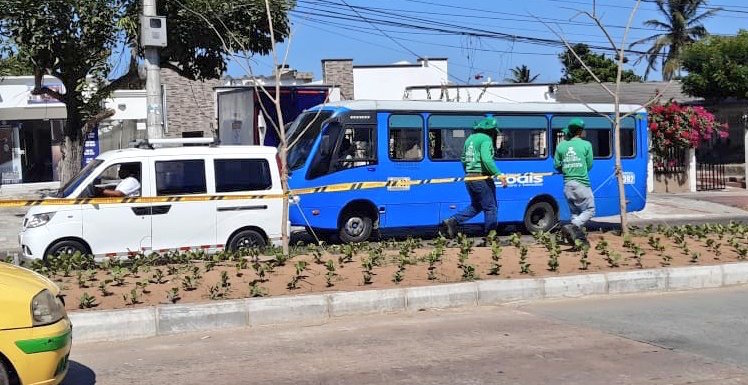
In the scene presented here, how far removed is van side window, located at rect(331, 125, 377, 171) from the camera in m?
13.8

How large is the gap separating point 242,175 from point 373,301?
4.36 metres

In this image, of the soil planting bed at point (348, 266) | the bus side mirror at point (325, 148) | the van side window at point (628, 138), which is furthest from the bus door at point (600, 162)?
the bus side mirror at point (325, 148)

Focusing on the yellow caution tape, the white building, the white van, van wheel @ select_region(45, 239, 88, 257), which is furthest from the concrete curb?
the white building

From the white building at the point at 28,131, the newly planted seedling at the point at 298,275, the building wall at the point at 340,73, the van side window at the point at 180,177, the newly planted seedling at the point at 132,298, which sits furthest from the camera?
the building wall at the point at 340,73

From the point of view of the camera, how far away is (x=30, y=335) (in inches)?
188

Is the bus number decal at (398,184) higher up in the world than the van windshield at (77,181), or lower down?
lower down

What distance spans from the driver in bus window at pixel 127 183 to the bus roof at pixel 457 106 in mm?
4097

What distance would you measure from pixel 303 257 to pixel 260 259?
0.57 meters

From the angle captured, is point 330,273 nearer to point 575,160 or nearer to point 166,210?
point 166,210

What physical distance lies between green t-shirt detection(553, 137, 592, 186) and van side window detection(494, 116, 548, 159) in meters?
4.36

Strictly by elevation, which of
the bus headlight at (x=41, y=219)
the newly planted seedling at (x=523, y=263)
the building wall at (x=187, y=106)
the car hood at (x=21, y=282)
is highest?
the building wall at (x=187, y=106)

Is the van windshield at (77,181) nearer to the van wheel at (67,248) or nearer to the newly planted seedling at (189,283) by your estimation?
the van wheel at (67,248)

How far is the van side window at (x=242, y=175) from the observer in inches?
452

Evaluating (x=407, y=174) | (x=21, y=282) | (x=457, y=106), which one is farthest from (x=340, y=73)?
(x=21, y=282)
